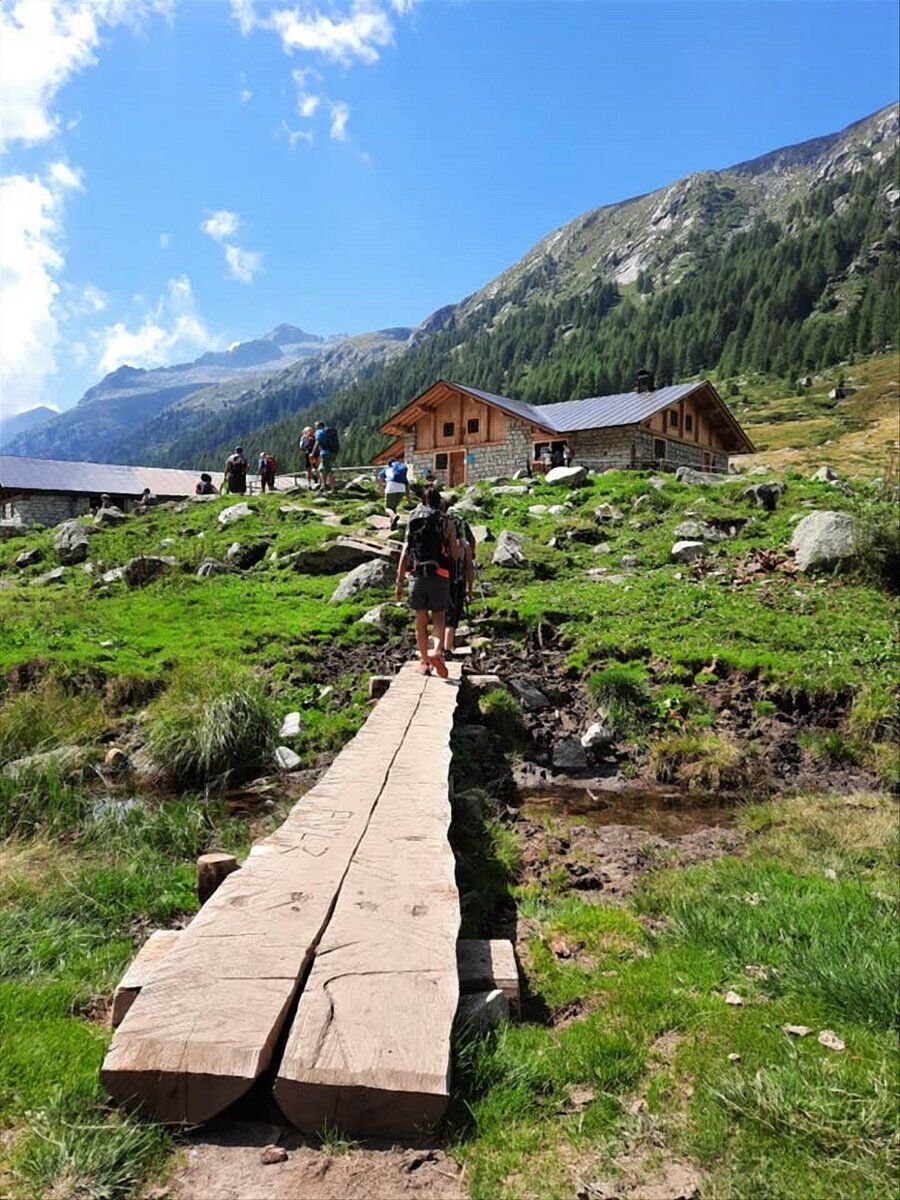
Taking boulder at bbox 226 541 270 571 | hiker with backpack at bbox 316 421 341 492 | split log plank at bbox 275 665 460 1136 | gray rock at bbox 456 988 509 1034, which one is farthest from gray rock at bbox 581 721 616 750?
hiker with backpack at bbox 316 421 341 492

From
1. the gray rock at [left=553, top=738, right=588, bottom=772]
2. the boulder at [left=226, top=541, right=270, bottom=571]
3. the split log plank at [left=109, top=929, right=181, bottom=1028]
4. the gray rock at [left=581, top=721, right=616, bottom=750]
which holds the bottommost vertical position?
the gray rock at [left=553, top=738, right=588, bottom=772]

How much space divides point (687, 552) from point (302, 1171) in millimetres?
16092

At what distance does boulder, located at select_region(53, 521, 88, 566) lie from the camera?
2227 cm

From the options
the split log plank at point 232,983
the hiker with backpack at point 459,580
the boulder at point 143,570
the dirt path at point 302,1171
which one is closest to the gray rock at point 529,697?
the hiker with backpack at point 459,580

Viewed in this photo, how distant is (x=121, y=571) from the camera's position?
1853 cm

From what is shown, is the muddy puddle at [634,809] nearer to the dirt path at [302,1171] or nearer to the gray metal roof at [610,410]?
the dirt path at [302,1171]

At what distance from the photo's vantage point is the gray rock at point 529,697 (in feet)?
37.2

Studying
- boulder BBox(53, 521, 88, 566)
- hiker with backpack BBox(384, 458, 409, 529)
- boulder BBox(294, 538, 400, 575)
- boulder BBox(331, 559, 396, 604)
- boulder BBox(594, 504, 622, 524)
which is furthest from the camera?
hiker with backpack BBox(384, 458, 409, 529)

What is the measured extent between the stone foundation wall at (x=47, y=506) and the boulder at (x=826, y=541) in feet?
160

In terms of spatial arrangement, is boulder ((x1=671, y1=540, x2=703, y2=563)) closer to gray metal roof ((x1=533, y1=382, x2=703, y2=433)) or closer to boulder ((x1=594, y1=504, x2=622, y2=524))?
boulder ((x1=594, y1=504, x2=622, y2=524))

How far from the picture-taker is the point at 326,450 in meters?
28.3

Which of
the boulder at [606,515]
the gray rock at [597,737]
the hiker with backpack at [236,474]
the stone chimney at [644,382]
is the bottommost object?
the gray rock at [597,737]

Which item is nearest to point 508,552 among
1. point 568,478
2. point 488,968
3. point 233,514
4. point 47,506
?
point 568,478

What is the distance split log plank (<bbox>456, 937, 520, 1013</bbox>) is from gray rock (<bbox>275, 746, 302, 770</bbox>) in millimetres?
5147
